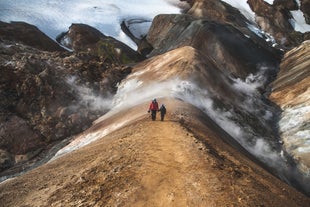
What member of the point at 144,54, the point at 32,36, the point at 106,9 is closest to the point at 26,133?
the point at 32,36

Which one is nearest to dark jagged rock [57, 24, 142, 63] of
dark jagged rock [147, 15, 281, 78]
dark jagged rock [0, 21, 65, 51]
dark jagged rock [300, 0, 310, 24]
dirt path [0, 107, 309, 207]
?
dark jagged rock [0, 21, 65, 51]

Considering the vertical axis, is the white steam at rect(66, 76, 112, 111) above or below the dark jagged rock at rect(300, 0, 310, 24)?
above

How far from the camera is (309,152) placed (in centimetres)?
3319

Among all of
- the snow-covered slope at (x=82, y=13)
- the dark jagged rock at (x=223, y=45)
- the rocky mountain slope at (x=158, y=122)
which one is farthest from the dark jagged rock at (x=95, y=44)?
the dark jagged rock at (x=223, y=45)

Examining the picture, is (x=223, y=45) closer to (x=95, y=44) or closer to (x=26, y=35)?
(x=95, y=44)

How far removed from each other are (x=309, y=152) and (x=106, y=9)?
7081 cm

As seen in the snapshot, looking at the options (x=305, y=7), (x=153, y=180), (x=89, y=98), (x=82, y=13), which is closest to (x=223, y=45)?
(x=89, y=98)

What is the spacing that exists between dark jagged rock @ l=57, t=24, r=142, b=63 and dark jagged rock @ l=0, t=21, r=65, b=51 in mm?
4837

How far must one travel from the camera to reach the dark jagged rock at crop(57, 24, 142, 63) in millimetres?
65312

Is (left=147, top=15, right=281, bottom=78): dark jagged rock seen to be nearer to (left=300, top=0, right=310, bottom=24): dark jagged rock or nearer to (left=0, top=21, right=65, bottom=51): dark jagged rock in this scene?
(left=0, top=21, right=65, bottom=51): dark jagged rock

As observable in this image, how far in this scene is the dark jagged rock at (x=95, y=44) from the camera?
214 ft

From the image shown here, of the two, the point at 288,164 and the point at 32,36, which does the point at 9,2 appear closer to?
the point at 32,36

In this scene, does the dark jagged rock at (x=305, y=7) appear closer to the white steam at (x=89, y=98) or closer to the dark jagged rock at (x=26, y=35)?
the dark jagged rock at (x=26, y=35)

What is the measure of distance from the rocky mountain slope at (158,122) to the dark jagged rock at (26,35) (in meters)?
0.29
